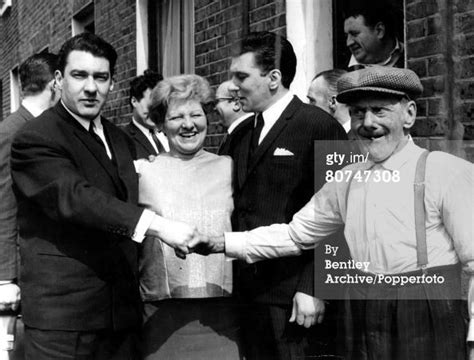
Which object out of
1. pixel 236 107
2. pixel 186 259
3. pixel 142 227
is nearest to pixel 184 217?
pixel 186 259

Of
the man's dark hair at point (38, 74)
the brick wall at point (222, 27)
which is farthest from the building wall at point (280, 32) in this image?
the man's dark hair at point (38, 74)

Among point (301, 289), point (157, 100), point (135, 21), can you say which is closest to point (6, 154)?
point (157, 100)

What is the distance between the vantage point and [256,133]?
3.13 m

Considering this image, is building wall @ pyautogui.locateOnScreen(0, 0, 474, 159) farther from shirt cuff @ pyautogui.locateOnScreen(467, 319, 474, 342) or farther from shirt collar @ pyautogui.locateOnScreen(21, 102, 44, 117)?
shirt collar @ pyautogui.locateOnScreen(21, 102, 44, 117)

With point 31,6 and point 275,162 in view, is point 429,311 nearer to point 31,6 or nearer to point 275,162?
point 275,162

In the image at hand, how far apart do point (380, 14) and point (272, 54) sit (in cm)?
84

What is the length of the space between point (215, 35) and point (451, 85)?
263 cm

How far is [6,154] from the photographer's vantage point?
321 centimetres

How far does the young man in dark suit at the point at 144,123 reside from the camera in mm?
5777

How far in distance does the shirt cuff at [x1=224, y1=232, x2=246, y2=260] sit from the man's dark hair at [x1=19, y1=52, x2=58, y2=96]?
5.60 feet

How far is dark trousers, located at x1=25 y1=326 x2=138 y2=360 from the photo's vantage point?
2.74 m

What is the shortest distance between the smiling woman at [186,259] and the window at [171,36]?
3.19m

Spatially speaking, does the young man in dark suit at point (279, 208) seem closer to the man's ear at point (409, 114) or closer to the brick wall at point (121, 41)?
the man's ear at point (409, 114)

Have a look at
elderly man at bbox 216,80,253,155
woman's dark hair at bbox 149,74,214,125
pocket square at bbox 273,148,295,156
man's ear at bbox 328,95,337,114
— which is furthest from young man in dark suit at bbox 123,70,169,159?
pocket square at bbox 273,148,295,156
